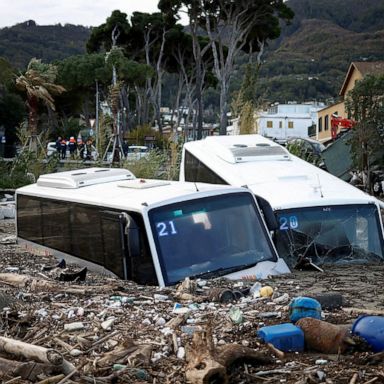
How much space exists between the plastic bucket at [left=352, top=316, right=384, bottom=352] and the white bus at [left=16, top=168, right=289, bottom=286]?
341 cm

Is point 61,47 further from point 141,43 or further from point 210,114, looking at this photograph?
point 141,43

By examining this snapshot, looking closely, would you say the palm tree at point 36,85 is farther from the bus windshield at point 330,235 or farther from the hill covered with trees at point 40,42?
the hill covered with trees at point 40,42

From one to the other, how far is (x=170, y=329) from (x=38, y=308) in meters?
1.50

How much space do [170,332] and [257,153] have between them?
28.7 feet

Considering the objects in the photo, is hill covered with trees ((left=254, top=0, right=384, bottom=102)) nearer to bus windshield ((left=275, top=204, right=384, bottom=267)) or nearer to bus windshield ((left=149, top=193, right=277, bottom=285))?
bus windshield ((left=275, top=204, right=384, bottom=267))

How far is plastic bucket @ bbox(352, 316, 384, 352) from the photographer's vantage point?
5051mm

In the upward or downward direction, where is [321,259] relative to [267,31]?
downward

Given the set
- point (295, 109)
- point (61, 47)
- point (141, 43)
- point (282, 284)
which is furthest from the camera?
point (61, 47)

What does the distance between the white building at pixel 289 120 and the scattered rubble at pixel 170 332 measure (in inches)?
2538

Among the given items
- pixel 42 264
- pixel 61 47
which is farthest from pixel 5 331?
pixel 61 47

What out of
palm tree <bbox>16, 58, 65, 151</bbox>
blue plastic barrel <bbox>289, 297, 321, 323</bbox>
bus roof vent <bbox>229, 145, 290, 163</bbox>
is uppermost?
palm tree <bbox>16, 58, 65, 151</bbox>

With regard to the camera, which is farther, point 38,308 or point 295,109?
point 295,109

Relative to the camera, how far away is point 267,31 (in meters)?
51.1

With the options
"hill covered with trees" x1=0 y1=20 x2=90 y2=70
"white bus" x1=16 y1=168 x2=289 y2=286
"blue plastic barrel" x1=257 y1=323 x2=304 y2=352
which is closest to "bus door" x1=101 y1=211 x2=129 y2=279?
"white bus" x1=16 y1=168 x2=289 y2=286
